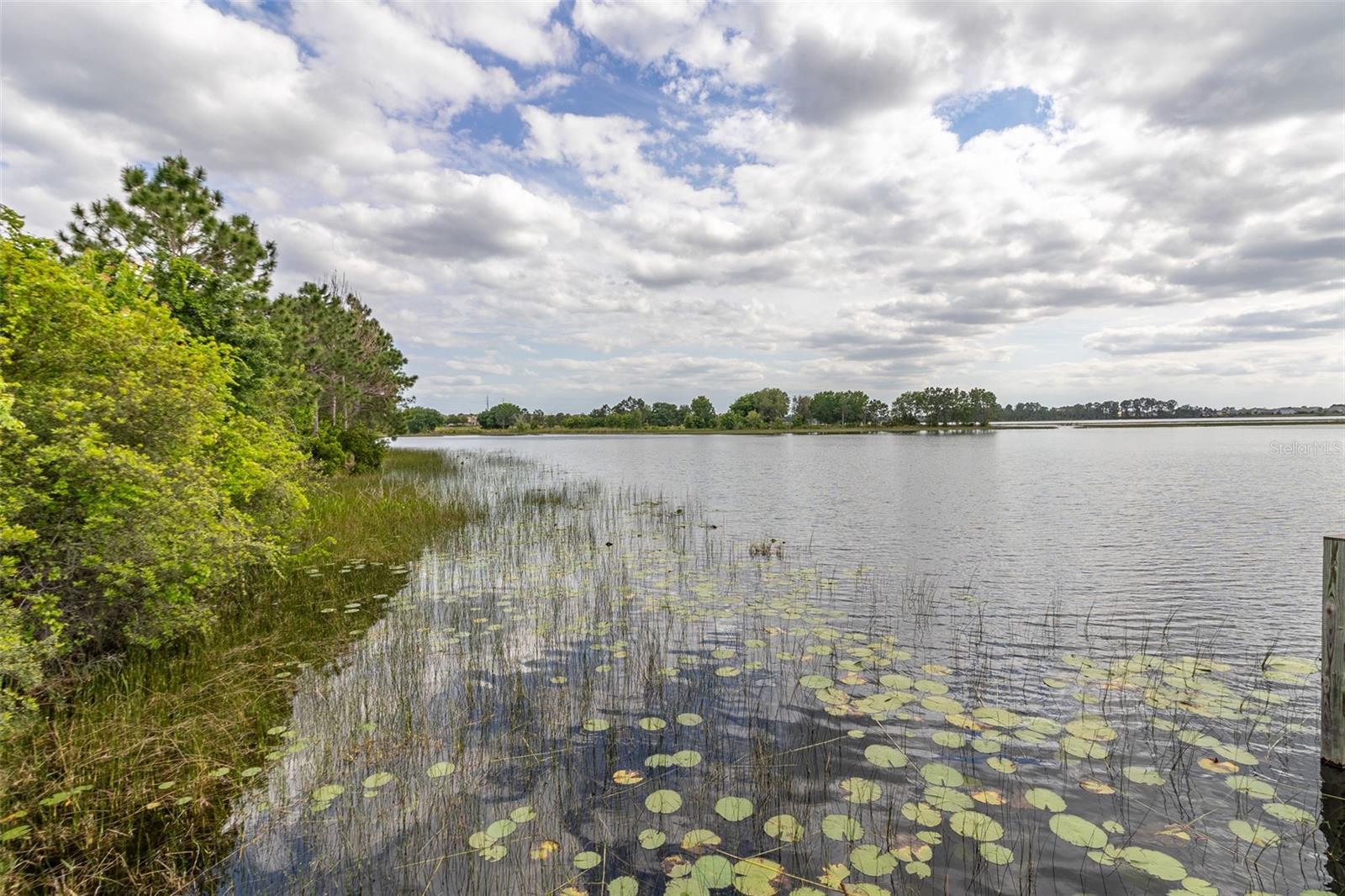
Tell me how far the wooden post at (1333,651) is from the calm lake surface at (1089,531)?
3662mm

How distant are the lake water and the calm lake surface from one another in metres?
0.15

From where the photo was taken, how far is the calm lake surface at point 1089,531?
977 cm

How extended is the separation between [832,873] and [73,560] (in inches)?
298

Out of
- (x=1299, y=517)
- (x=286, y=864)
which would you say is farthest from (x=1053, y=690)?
(x=1299, y=517)

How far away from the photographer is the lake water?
3816 mm

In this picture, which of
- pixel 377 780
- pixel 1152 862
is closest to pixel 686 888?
pixel 377 780

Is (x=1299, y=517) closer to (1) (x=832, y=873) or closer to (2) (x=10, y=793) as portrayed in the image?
(1) (x=832, y=873)

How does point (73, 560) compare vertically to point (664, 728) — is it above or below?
above

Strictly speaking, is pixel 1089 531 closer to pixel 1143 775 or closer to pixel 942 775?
pixel 1143 775

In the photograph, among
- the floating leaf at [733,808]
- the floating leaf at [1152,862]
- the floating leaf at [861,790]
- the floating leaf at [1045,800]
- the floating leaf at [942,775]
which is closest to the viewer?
the floating leaf at [1152,862]

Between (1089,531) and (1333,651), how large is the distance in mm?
13198

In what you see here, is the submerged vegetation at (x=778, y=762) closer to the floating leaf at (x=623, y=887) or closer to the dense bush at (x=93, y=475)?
the floating leaf at (x=623, y=887)

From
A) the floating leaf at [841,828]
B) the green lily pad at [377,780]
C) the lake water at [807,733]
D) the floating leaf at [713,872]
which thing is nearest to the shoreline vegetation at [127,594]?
the lake water at [807,733]

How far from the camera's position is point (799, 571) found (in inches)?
477
